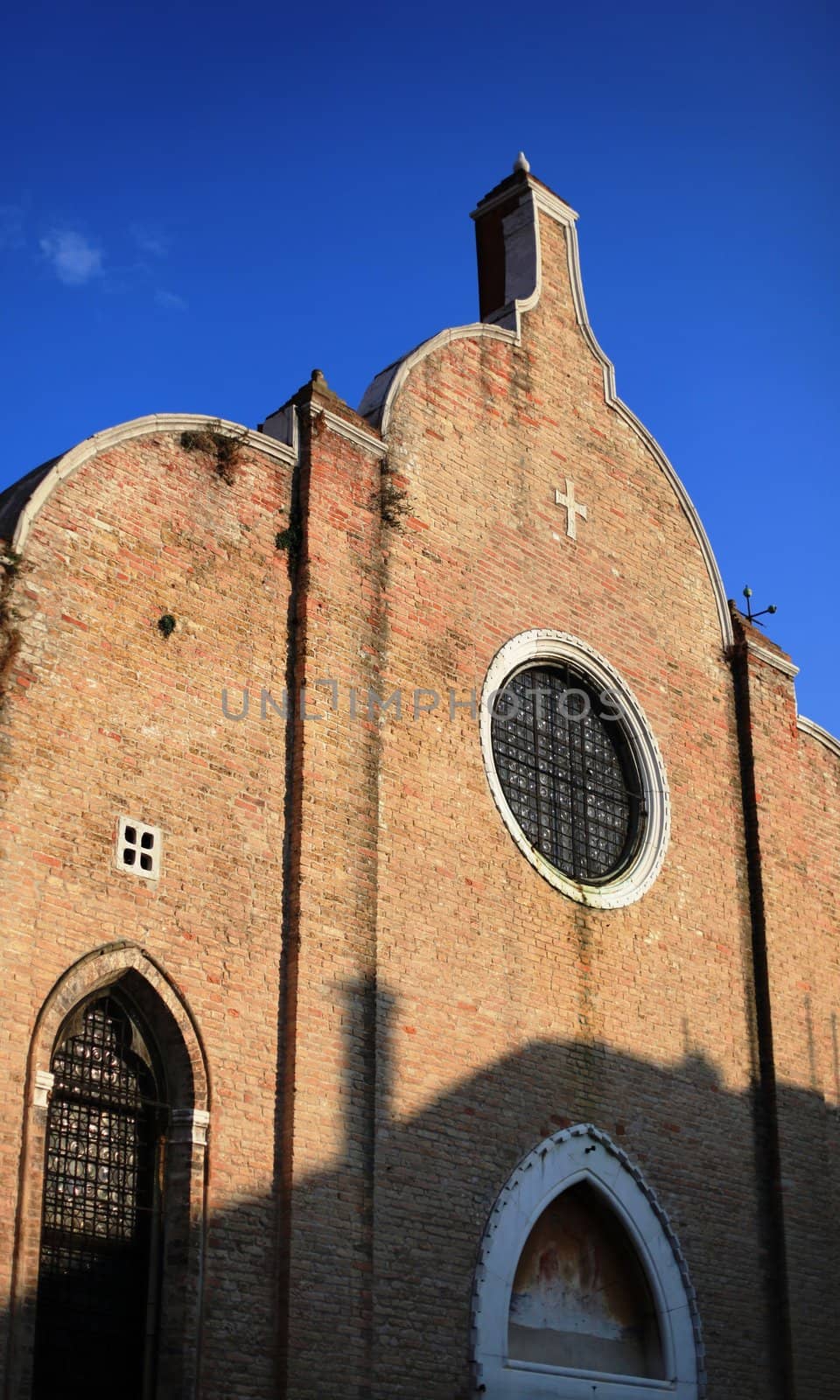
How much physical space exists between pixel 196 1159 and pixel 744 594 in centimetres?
878

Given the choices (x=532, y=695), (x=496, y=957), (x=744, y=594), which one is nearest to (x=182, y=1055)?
(x=496, y=957)

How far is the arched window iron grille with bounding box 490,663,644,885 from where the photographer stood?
558 inches

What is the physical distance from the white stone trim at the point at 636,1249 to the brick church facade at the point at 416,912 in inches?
1.4

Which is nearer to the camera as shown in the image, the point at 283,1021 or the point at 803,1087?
the point at 283,1021

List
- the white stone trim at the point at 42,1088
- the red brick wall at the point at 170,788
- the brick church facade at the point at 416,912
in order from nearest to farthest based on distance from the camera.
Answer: the white stone trim at the point at 42,1088
the red brick wall at the point at 170,788
the brick church facade at the point at 416,912

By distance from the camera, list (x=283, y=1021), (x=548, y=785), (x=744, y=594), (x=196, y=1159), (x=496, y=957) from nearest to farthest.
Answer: (x=196, y=1159) → (x=283, y=1021) → (x=496, y=957) → (x=548, y=785) → (x=744, y=594)

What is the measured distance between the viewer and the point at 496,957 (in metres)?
13.1

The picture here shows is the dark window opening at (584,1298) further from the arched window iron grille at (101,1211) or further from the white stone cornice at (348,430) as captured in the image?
the white stone cornice at (348,430)

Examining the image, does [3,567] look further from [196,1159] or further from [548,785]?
[548,785]

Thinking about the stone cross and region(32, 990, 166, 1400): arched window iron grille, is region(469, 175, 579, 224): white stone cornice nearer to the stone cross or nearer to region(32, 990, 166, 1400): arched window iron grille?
the stone cross

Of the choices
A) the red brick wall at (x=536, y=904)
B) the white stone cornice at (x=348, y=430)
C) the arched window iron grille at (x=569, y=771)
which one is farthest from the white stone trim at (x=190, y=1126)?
the white stone cornice at (x=348, y=430)

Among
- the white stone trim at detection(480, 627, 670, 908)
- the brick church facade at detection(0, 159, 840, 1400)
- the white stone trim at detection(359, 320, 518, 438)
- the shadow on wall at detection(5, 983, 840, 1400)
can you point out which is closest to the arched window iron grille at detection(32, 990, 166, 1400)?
the brick church facade at detection(0, 159, 840, 1400)

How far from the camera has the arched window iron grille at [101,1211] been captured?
33.3ft

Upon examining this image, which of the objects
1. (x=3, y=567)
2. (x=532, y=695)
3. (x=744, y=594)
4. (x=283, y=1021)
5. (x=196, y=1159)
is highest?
(x=744, y=594)
